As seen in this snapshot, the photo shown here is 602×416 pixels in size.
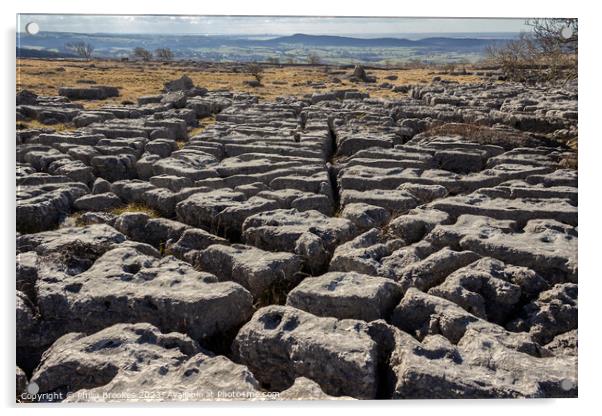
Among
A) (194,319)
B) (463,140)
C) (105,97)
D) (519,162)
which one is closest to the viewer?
(194,319)

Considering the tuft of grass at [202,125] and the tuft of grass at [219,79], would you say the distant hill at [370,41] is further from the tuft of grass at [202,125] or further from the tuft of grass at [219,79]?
the tuft of grass at [219,79]

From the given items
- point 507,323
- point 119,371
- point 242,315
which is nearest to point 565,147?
point 507,323

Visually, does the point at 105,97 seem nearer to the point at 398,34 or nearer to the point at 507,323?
the point at 398,34

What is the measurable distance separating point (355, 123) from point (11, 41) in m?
8.02

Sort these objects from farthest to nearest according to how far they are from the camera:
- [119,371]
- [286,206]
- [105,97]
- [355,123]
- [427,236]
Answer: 1. [105,97]
2. [355,123]
3. [286,206]
4. [427,236]
5. [119,371]

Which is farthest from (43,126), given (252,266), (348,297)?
(348,297)

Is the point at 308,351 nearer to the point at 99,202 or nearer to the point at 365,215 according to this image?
the point at 365,215

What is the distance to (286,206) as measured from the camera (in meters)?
6.86

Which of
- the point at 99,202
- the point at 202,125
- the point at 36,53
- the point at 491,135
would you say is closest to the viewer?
the point at 36,53

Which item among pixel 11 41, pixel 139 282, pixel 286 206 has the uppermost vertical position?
pixel 11 41

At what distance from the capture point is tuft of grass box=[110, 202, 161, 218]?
719cm

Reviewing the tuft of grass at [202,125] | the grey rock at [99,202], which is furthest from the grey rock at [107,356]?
the tuft of grass at [202,125]

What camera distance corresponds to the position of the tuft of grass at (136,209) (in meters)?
7.19

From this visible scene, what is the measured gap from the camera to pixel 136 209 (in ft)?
24.1
